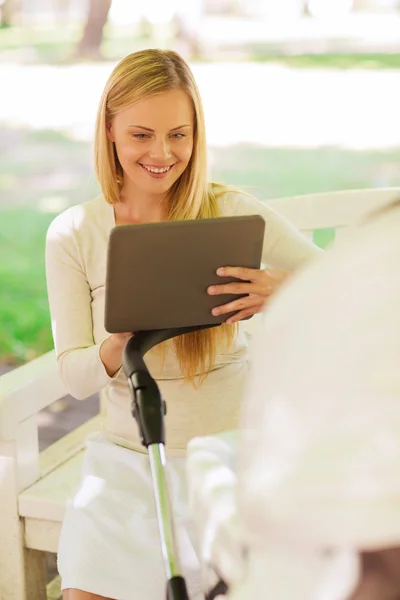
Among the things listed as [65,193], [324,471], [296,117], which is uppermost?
[324,471]

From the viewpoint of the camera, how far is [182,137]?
175 cm

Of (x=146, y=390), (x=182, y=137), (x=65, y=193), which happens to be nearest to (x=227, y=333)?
(x=182, y=137)

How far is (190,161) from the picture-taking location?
179cm

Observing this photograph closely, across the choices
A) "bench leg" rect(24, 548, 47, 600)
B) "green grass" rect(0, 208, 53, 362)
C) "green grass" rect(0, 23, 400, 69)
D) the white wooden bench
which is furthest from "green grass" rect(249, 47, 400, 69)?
"bench leg" rect(24, 548, 47, 600)

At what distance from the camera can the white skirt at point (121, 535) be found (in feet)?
4.98

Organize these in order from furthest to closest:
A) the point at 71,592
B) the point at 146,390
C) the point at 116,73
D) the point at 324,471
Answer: the point at 116,73 < the point at 71,592 < the point at 146,390 < the point at 324,471

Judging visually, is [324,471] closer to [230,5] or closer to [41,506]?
[41,506]

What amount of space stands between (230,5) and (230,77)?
18.1 inches

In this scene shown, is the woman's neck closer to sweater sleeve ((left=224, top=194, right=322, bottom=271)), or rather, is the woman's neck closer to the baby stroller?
sweater sleeve ((left=224, top=194, right=322, bottom=271))

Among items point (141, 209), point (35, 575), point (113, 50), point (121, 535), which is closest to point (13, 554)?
point (35, 575)

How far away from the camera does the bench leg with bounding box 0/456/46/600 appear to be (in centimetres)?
182

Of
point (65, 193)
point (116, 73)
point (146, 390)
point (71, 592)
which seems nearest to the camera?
point (146, 390)

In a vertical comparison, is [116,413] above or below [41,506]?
above

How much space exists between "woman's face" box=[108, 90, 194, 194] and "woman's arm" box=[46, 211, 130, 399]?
0.19 meters
